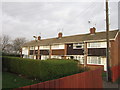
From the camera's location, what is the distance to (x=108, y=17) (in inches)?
531

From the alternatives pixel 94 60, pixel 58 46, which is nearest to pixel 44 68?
pixel 94 60

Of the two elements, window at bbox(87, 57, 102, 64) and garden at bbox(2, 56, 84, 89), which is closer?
garden at bbox(2, 56, 84, 89)

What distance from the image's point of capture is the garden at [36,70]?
10664 millimetres

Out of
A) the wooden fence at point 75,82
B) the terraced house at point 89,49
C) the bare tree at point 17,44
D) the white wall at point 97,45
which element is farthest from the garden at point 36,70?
the bare tree at point 17,44

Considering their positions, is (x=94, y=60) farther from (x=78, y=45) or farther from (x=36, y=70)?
(x=36, y=70)

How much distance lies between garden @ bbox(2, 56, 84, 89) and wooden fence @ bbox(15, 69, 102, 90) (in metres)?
3.81

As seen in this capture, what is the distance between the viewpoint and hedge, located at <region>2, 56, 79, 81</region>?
10.8 m

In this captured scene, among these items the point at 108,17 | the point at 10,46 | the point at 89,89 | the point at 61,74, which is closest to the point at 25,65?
the point at 61,74

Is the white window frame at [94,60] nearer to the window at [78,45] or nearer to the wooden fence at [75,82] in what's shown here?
the window at [78,45]

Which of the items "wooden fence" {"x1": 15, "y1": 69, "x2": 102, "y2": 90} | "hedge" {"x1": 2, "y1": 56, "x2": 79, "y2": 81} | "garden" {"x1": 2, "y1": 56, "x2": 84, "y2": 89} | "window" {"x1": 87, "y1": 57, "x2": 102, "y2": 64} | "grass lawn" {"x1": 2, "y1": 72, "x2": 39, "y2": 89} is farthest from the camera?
"window" {"x1": 87, "y1": 57, "x2": 102, "y2": 64}

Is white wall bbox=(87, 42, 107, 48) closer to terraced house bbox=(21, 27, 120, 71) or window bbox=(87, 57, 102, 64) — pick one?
terraced house bbox=(21, 27, 120, 71)

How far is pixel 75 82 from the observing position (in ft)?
19.1

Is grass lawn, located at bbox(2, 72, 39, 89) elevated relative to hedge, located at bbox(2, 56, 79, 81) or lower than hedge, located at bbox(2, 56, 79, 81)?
lower

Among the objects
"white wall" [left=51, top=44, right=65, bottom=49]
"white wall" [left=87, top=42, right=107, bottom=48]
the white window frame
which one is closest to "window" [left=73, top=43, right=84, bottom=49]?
"white wall" [left=87, top=42, right=107, bottom=48]
